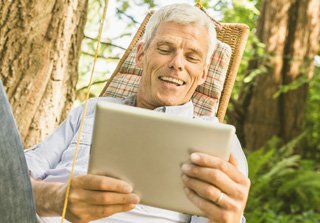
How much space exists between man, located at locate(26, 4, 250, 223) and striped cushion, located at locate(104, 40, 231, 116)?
277 mm

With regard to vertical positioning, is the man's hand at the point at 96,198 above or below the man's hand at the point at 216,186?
below

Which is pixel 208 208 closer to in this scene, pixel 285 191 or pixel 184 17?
pixel 184 17

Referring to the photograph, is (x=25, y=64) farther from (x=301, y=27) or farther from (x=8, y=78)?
(x=301, y=27)

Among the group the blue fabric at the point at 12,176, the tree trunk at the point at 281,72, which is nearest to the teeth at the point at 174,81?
the blue fabric at the point at 12,176

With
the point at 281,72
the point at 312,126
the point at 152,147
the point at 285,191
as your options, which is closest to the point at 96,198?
the point at 152,147

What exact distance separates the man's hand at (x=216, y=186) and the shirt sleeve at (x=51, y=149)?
2.47ft

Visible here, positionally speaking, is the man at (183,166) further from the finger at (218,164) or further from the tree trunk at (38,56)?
the tree trunk at (38,56)

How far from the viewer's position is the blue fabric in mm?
1291

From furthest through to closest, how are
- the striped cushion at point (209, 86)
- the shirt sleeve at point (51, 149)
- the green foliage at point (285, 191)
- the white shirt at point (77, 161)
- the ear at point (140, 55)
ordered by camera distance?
the green foliage at point (285, 191), the striped cushion at point (209, 86), the ear at point (140, 55), the shirt sleeve at point (51, 149), the white shirt at point (77, 161)

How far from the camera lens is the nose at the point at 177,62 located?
204cm

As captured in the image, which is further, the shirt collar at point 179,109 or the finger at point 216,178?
the shirt collar at point 179,109

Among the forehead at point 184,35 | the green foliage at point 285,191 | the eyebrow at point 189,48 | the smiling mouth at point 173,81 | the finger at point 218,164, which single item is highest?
the forehead at point 184,35

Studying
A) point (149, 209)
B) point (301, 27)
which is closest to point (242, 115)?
point (301, 27)

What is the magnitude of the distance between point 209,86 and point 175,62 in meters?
0.54
